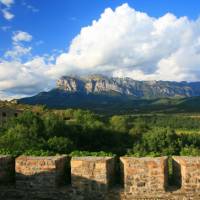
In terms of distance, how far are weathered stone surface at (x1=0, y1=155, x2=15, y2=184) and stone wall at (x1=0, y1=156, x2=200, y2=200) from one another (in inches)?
1.1

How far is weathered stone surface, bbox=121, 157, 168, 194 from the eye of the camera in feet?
30.8

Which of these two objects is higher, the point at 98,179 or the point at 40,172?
the point at 40,172

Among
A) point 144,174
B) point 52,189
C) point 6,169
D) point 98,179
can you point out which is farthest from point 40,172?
point 144,174

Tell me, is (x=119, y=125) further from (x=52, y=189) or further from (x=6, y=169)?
(x=52, y=189)

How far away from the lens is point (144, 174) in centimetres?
943

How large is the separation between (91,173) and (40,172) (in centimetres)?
135

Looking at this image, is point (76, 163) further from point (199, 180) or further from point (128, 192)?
point (199, 180)

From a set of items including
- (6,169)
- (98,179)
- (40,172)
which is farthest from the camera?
(6,169)

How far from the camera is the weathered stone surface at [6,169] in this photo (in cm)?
1024

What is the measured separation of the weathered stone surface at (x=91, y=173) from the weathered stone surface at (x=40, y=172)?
418 millimetres

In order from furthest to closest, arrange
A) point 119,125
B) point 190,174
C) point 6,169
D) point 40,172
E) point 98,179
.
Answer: point 119,125
point 6,169
point 40,172
point 98,179
point 190,174

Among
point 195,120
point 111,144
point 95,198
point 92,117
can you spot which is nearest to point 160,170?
point 95,198

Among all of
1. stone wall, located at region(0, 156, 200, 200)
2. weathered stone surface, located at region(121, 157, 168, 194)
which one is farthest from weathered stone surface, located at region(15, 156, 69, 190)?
weathered stone surface, located at region(121, 157, 168, 194)

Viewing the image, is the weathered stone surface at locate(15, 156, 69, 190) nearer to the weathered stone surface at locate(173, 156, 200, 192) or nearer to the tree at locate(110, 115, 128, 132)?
the weathered stone surface at locate(173, 156, 200, 192)
